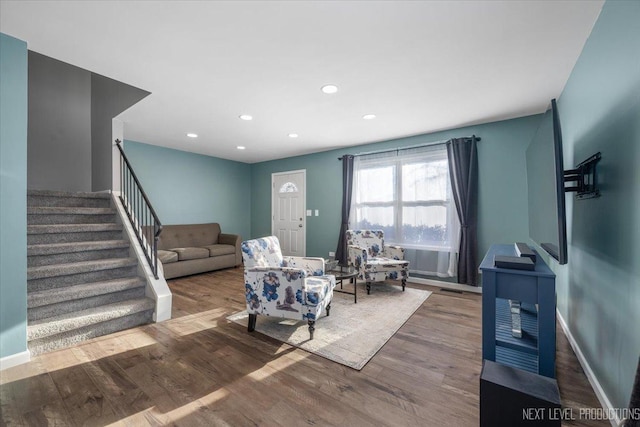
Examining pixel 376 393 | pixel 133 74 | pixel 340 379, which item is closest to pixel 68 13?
pixel 133 74

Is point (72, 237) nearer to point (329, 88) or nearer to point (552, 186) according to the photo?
point (329, 88)

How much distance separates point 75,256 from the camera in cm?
278

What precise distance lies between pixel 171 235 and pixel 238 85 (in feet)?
11.3

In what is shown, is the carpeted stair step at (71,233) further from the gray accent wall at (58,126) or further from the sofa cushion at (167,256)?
the gray accent wall at (58,126)

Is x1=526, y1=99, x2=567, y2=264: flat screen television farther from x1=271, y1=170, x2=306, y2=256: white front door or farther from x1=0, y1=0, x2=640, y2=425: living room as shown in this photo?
x1=271, y1=170, x2=306, y2=256: white front door

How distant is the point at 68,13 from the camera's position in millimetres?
1703

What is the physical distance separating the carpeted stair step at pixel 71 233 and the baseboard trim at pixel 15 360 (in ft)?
4.05

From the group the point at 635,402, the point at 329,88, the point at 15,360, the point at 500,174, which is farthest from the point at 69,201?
the point at 500,174

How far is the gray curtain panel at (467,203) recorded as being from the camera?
3.74 metres

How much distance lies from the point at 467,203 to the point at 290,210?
350 cm

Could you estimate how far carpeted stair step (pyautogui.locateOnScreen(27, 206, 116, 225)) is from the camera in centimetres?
292

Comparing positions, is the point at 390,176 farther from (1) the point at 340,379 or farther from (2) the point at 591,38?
(1) the point at 340,379

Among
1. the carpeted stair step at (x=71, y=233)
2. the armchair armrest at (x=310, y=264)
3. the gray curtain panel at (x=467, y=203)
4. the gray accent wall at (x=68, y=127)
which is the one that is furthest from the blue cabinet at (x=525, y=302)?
the gray accent wall at (x=68, y=127)

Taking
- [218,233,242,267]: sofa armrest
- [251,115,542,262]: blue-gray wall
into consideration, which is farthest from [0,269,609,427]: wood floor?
[218,233,242,267]: sofa armrest
